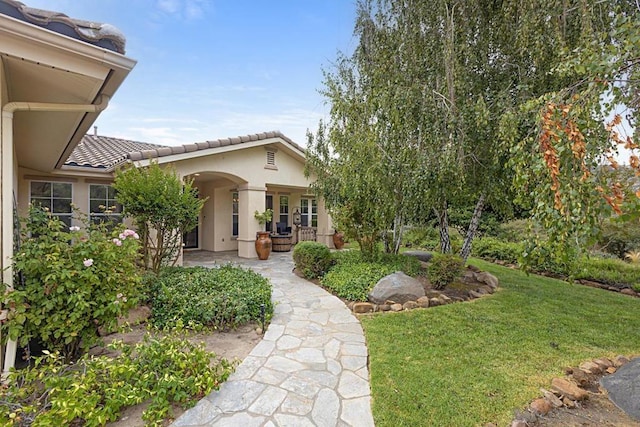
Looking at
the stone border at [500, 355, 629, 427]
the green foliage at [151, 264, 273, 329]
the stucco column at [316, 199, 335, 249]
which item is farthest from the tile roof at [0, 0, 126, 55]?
the stucco column at [316, 199, 335, 249]

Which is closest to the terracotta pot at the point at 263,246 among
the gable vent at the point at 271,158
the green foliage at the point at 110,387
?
the gable vent at the point at 271,158

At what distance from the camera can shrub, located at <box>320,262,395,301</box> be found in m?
6.79

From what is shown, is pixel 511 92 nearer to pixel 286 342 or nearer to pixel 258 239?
pixel 286 342

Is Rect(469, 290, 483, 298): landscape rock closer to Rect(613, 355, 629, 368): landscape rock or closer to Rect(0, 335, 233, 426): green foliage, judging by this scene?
Rect(613, 355, 629, 368): landscape rock

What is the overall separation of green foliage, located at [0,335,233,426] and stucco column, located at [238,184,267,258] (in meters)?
7.93

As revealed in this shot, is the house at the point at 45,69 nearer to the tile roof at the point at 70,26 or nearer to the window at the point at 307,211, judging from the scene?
the tile roof at the point at 70,26

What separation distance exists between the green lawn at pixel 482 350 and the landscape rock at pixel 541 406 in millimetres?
88

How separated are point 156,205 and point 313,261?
13.5 ft

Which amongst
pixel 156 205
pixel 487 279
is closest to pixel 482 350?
pixel 487 279

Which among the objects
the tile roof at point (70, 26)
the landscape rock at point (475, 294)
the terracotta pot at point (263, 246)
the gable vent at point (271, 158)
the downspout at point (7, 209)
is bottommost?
the landscape rock at point (475, 294)

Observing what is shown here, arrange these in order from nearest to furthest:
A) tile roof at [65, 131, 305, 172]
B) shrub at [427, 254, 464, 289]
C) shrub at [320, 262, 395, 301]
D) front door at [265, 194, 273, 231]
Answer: shrub at [320, 262, 395, 301] < shrub at [427, 254, 464, 289] < tile roof at [65, 131, 305, 172] < front door at [265, 194, 273, 231]

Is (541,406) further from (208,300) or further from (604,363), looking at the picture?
(208,300)

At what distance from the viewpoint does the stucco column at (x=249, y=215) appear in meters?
11.4

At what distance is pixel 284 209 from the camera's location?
1559 cm
